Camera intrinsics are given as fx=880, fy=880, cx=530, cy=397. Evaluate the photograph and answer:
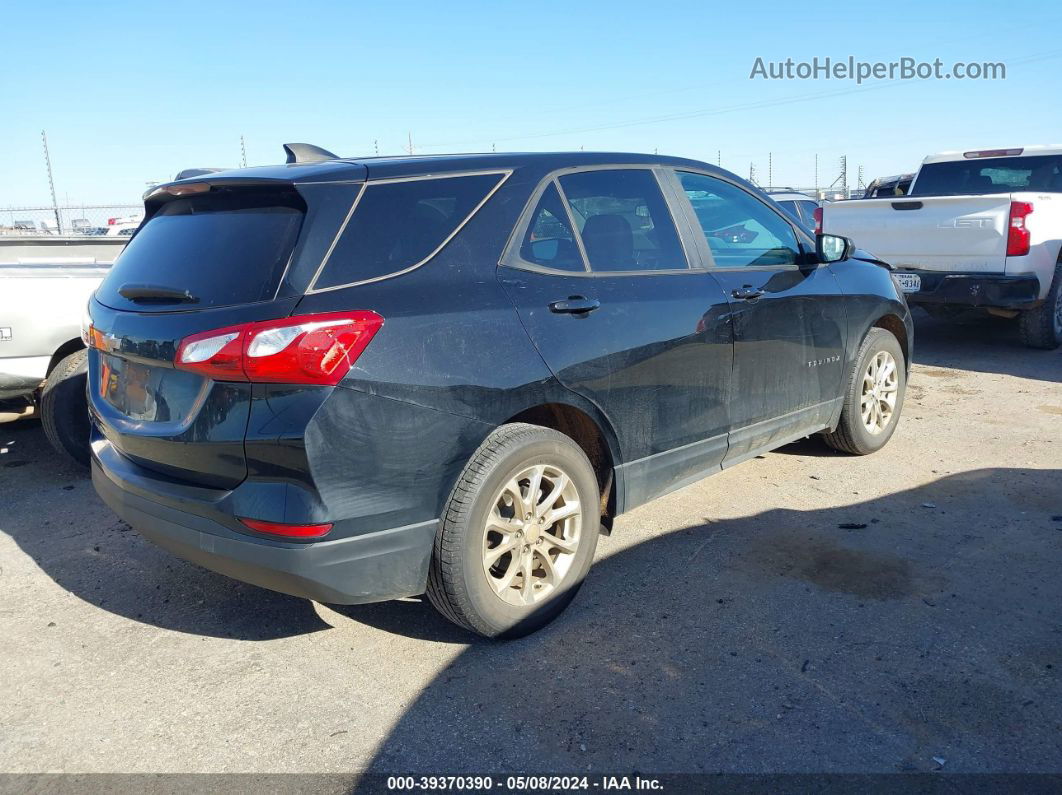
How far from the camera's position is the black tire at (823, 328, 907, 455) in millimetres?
5273

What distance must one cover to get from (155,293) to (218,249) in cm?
29

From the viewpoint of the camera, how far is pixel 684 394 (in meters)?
3.95

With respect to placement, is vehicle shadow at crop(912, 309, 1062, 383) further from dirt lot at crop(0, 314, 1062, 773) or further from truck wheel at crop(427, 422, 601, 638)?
truck wheel at crop(427, 422, 601, 638)

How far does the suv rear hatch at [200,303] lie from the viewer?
2.82 m

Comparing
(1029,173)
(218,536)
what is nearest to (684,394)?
(218,536)

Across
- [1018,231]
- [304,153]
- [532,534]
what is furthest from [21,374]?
[1018,231]

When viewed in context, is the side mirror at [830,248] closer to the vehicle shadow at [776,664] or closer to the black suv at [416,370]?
the black suv at [416,370]

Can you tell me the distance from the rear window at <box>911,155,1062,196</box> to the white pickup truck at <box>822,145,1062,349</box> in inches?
6.7

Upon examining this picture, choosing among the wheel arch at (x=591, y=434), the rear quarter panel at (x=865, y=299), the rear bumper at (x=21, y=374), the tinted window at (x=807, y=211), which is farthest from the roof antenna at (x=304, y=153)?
the tinted window at (x=807, y=211)

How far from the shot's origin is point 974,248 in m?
8.34

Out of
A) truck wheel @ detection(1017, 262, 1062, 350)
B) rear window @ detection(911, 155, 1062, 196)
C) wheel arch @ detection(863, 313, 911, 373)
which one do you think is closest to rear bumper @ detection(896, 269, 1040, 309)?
truck wheel @ detection(1017, 262, 1062, 350)

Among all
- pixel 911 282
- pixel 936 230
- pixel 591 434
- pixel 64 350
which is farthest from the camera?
pixel 911 282

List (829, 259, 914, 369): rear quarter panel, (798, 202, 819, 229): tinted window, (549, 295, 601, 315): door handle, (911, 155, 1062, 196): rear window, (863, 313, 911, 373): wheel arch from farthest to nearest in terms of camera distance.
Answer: (798, 202, 819, 229): tinted window, (911, 155, 1062, 196): rear window, (863, 313, 911, 373): wheel arch, (829, 259, 914, 369): rear quarter panel, (549, 295, 601, 315): door handle

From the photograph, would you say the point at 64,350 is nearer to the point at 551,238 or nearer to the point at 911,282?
the point at 551,238
